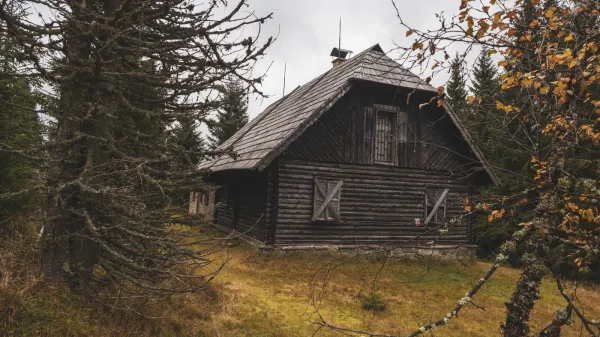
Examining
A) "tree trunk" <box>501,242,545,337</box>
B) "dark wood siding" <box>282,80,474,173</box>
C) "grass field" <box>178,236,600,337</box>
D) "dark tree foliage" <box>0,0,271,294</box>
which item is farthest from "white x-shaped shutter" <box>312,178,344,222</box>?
"tree trunk" <box>501,242,545,337</box>

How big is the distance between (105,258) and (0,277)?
1.17 m

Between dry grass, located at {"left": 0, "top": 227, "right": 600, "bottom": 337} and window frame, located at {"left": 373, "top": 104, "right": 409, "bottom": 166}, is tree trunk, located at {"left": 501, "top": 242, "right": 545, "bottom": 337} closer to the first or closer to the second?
dry grass, located at {"left": 0, "top": 227, "right": 600, "bottom": 337}

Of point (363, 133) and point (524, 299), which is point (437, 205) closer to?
point (363, 133)

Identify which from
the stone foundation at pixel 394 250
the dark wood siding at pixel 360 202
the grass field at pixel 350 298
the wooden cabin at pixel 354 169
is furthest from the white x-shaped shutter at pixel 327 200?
the grass field at pixel 350 298

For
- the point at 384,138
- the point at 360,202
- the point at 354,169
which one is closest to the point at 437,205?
the point at 360,202

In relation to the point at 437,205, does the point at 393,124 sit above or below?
above

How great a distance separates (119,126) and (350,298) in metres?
5.75

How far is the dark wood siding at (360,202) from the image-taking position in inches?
468

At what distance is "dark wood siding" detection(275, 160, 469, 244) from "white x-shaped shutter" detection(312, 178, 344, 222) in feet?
0.58

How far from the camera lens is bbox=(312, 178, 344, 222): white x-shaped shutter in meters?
→ 12.1

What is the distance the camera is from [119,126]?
5.33m

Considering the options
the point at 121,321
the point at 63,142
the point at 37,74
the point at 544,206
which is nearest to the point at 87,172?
the point at 63,142

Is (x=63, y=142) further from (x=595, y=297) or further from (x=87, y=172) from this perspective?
(x=595, y=297)

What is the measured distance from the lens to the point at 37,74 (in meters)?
4.25
